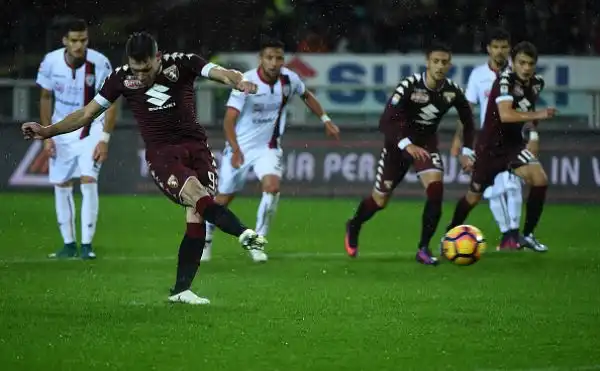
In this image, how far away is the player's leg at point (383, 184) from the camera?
12176mm

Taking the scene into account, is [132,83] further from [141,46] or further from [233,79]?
[233,79]

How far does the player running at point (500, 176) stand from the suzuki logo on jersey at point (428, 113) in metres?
1.18

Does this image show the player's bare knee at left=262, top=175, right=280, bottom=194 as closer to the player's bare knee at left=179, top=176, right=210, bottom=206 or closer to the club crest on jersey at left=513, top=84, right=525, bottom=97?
the club crest on jersey at left=513, top=84, right=525, bottom=97

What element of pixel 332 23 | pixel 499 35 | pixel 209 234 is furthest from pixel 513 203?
pixel 332 23

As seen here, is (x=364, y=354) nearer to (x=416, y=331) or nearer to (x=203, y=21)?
(x=416, y=331)

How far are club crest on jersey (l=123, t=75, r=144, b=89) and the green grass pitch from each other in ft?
4.86

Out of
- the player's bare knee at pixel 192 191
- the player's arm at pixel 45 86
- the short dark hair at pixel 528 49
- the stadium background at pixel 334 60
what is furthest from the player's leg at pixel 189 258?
the stadium background at pixel 334 60

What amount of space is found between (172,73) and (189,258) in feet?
4.19

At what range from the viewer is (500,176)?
1377 centimetres

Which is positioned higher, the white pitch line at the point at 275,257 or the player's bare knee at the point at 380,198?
the player's bare knee at the point at 380,198

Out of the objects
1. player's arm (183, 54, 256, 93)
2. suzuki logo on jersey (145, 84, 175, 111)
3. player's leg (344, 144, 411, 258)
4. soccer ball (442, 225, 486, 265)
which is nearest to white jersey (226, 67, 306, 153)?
player's leg (344, 144, 411, 258)

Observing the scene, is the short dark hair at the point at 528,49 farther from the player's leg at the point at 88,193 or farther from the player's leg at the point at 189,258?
the player's leg at the point at 189,258

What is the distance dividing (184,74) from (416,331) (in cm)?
253

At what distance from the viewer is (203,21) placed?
20.6m
